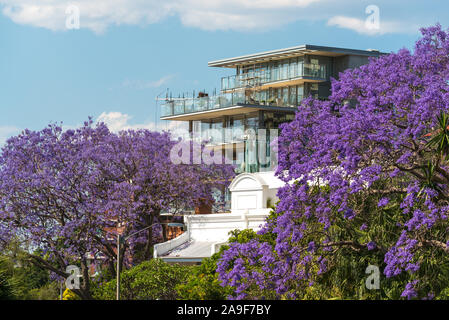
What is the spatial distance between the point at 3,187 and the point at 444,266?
2825 centimetres

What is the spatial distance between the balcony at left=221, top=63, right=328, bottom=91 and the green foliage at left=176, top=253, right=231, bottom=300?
30381 mm

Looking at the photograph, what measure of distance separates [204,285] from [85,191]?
16202mm

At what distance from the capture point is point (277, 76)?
65.2 m

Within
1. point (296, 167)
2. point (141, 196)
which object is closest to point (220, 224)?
point (141, 196)

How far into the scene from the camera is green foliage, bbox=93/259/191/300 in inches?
1457

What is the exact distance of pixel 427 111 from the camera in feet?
76.2

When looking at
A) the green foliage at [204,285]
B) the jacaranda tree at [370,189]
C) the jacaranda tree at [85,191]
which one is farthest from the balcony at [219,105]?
the jacaranda tree at [370,189]

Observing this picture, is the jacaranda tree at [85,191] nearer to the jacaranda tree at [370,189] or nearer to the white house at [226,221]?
the white house at [226,221]

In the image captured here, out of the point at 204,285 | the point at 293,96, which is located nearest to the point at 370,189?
the point at 204,285

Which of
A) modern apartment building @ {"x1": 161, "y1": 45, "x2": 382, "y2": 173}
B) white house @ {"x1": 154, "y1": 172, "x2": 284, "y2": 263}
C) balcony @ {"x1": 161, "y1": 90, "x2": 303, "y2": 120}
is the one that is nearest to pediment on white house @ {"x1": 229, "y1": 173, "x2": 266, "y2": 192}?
white house @ {"x1": 154, "y1": 172, "x2": 284, "y2": 263}

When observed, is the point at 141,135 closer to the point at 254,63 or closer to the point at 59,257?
the point at 59,257

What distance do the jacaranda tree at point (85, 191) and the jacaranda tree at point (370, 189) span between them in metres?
18.4

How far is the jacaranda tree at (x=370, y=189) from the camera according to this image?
77.2 feet

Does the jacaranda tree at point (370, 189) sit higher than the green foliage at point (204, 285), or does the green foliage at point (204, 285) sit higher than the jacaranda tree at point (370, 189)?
the jacaranda tree at point (370, 189)
